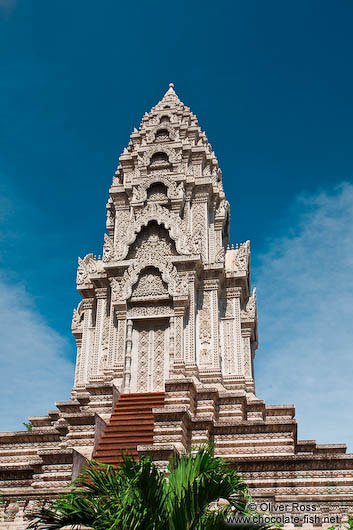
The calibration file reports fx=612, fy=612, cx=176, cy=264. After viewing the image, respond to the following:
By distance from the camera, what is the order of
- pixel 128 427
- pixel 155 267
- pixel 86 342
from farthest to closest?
pixel 86 342, pixel 155 267, pixel 128 427

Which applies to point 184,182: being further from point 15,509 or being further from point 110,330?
point 15,509

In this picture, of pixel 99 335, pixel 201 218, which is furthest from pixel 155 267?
pixel 201 218

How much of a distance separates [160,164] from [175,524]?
20219 mm

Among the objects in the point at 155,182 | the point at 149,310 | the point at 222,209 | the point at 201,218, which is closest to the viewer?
the point at 149,310

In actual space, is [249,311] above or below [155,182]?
below

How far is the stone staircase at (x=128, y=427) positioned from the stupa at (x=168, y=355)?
5cm

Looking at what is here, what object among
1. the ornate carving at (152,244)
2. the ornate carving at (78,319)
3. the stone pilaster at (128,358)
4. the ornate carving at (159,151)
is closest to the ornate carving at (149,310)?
the stone pilaster at (128,358)

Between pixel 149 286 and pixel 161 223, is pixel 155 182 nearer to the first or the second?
pixel 161 223

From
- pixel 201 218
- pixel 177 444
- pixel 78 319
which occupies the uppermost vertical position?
pixel 201 218

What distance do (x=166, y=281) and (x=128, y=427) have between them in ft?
20.6

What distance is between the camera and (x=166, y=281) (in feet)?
75.8

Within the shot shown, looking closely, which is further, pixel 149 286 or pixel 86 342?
pixel 86 342

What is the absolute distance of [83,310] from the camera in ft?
87.0

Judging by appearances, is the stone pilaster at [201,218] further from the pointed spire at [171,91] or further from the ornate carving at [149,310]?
the pointed spire at [171,91]
